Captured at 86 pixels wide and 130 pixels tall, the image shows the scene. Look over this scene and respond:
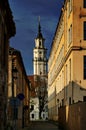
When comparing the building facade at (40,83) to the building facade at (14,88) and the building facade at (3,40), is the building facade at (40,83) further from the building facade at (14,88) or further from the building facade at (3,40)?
the building facade at (3,40)

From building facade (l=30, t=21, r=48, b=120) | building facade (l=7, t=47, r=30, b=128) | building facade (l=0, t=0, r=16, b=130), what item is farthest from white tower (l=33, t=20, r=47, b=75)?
building facade (l=0, t=0, r=16, b=130)

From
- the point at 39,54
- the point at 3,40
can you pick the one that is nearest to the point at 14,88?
the point at 3,40

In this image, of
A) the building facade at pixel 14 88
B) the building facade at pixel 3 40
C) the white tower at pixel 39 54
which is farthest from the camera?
the white tower at pixel 39 54

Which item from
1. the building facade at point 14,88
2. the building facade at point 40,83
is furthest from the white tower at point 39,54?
the building facade at point 14,88

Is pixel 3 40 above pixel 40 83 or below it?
below

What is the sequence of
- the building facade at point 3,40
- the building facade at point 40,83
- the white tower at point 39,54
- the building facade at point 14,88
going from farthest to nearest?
the white tower at point 39,54 < the building facade at point 40,83 < the building facade at point 14,88 < the building facade at point 3,40

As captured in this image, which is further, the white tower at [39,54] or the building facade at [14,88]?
the white tower at [39,54]

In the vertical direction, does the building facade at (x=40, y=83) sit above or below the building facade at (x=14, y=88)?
above

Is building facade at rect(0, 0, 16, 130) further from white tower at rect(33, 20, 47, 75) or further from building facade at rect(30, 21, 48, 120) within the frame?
white tower at rect(33, 20, 47, 75)

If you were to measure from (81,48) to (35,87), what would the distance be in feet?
352

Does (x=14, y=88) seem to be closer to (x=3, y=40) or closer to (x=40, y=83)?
(x=3, y=40)

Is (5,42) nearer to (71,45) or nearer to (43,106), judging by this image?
(71,45)

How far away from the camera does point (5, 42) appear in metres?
27.7

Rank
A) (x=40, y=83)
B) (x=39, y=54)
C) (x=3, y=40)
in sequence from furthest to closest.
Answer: (x=39, y=54), (x=40, y=83), (x=3, y=40)
